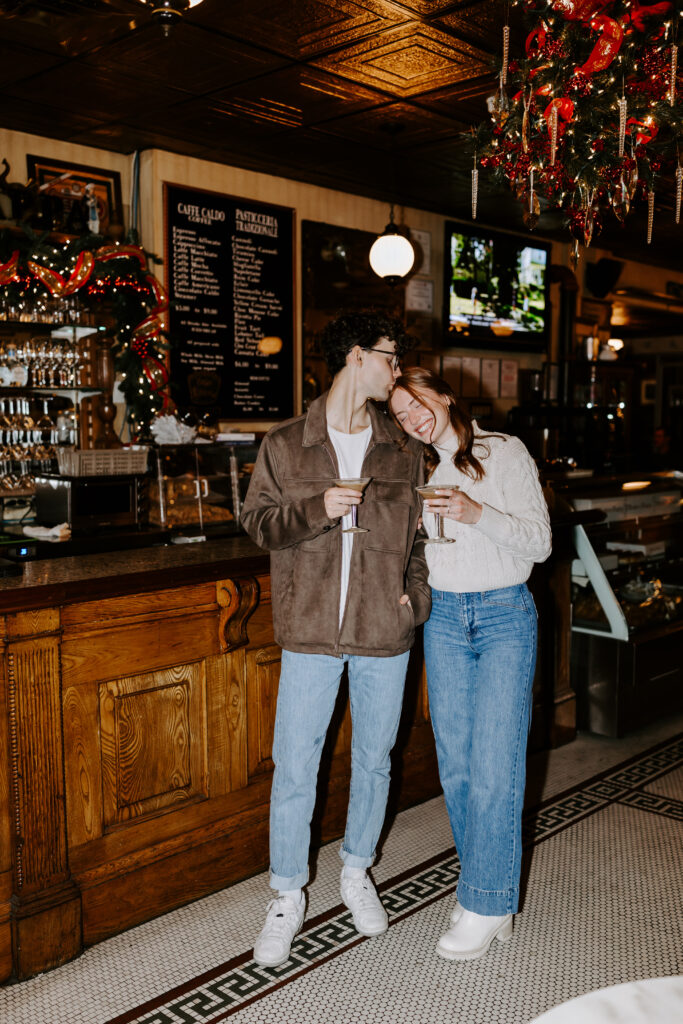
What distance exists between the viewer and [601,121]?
9.13 ft

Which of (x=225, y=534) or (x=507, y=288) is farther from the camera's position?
(x=507, y=288)

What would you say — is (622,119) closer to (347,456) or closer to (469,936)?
(347,456)

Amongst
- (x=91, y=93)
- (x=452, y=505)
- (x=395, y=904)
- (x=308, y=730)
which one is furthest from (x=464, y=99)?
(x=395, y=904)

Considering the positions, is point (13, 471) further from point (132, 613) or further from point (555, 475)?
point (555, 475)

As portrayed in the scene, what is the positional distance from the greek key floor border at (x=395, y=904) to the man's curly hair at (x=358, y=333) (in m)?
1.75

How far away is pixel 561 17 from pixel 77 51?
7.85 feet

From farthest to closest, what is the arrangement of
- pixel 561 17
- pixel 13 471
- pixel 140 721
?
pixel 13 471 < pixel 140 721 < pixel 561 17

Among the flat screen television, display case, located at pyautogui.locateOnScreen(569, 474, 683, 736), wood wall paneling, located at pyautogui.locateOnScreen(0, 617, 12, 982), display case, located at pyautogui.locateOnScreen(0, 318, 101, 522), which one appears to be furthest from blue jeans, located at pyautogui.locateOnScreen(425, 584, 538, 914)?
the flat screen television

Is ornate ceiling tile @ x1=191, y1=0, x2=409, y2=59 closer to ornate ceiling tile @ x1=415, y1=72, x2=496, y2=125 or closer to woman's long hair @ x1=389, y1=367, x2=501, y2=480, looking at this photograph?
ornate ceiling tile @ x1=415, y1=72, x2=496, y2=125

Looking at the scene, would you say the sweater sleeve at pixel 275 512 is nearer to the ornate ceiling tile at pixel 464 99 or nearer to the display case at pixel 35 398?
the display case at pixel 35 398

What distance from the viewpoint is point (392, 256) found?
232 inches

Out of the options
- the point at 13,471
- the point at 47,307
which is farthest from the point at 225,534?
the point at 47,307

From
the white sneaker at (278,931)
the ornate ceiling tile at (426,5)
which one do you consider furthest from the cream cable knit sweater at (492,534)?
the ornate ceiling tile at (426,5)

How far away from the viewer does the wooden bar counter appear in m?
2.57
